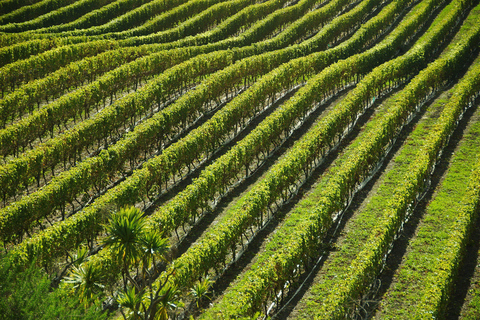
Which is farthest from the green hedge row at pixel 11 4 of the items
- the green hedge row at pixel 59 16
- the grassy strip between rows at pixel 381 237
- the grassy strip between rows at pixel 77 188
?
the grassy strip between rows at pixel 381 237

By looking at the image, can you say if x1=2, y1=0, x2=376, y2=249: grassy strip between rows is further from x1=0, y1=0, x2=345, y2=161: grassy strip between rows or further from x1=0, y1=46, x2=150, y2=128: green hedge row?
x1=0, y1=46, x2=150, y2=128: green hedge row

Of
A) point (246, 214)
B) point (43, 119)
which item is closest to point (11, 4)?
point (43, 119)

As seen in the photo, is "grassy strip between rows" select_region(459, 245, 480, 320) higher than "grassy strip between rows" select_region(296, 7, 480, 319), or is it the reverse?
"grassy strip between rows" select_region(296, 7, 480, 319)

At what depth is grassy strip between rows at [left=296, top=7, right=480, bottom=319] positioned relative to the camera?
724 inches

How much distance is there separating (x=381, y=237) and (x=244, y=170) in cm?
1249

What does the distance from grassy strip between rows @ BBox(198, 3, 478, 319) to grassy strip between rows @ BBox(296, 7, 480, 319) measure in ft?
5.90

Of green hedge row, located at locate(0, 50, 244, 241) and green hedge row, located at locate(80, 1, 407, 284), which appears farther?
green hedge row, located at locate(0, 50, 244, 241)

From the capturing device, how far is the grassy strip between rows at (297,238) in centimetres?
1875

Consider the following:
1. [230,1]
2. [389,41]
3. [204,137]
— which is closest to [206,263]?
[204,137]

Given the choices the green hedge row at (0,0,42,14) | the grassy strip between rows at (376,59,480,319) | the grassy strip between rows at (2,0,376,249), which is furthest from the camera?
the green hedge row at (0,0,42,14)

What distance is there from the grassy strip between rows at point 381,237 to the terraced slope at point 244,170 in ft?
0.40

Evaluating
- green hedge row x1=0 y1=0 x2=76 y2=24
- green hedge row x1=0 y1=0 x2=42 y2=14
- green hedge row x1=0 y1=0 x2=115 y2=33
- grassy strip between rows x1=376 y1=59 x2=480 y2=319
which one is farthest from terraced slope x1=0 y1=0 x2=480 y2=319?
green hedge row x1=0 y1=0 x2=42 y2=14

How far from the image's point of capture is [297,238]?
21812mm

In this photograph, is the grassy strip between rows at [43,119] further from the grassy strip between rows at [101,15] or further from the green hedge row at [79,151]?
the grassy strip between rows at [101,15]
